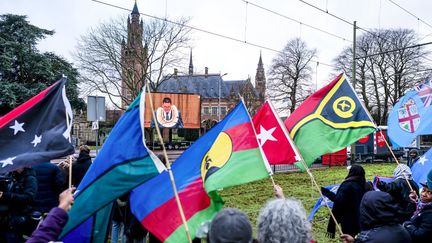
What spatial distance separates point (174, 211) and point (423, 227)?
6.85 ft

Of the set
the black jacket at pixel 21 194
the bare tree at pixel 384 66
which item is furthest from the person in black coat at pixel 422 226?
the bare tree at pixel 384 66

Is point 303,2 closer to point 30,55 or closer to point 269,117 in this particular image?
point 269,117

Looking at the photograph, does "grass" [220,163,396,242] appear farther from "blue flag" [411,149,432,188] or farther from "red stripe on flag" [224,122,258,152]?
"red stripe on flag" [224,122,258,152]

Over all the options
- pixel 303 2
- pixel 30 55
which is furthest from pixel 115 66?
pixel 303 2

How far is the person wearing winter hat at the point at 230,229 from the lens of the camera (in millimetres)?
1953

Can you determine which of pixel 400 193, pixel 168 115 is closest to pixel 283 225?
pixel 400 193

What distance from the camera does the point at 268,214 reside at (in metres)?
2.33

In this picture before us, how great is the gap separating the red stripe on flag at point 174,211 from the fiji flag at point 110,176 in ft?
1.05

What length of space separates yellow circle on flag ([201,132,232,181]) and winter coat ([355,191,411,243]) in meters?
1.32

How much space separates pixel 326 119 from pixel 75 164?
397 centimetres

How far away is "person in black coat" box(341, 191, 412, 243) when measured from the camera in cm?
269

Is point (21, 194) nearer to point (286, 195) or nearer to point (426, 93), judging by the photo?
point (426, 93)

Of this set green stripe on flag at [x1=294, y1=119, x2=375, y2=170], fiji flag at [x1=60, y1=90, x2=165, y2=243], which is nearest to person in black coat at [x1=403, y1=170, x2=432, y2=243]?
green stripe on flag at [x1=294, y1=119, x2=375, y2=170]

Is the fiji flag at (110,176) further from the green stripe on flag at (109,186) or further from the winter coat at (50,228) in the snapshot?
the winter coat at (50,228)
